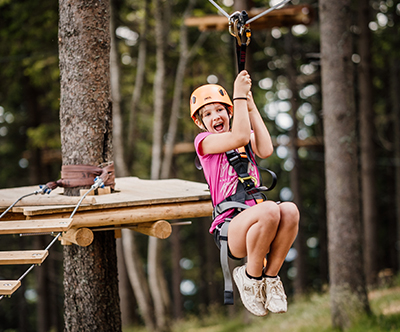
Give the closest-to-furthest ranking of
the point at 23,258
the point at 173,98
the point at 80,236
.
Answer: the point at 23,258 → the point at 80,236 → the point at 173,98

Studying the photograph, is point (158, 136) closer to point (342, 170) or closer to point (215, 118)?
point (342, 170)

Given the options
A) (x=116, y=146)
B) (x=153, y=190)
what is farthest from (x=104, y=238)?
(x=116, y=146)

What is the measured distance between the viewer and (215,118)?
3109 millimetres

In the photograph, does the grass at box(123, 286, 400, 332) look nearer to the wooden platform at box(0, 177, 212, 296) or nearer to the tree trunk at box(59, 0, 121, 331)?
the wooden platform at box(0, 177, 212, 296)

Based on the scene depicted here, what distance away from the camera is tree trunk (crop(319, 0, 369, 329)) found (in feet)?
20.3

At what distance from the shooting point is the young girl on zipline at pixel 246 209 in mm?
2768

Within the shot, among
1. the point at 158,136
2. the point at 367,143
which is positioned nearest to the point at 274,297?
the point at 158,136

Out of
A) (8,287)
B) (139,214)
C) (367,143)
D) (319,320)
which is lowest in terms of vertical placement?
(319,320)

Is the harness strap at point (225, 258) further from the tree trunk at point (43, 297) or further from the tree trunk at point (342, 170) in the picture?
the tree trunk at point (43, 297)

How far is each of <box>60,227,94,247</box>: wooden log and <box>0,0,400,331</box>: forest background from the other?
16.2 feet

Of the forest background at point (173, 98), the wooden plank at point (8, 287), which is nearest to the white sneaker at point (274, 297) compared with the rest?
the wooden plank at point (8, 287)

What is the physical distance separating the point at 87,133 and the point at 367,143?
883cm

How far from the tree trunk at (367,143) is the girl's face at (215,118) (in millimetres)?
8078

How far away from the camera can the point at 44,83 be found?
11555mm
